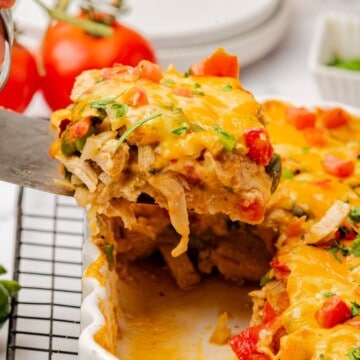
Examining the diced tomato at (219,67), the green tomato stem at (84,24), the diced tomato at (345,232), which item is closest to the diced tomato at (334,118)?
the diced tomato at (219,67)

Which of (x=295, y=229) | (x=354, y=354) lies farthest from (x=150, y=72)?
(x=354, y=354)

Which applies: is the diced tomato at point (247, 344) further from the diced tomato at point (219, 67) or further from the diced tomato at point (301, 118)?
the diced tomato at point (301, 118)

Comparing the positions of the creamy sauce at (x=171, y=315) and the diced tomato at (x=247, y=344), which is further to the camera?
the creamy sauce at (x=171, y=315)

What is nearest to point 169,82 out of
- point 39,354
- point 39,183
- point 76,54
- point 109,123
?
point 109,123

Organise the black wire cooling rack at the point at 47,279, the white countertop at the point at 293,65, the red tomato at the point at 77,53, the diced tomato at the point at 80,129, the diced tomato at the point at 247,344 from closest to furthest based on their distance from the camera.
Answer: the diced tomato at the point at 247,344 < the diced tomato at the point at 80,129 < the black wire cooling rack at the point at 47,279 < the red tomato at the point at 77,53 < the white countertop at the point at 293,65

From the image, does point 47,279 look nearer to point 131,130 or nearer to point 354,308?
point 131,130
